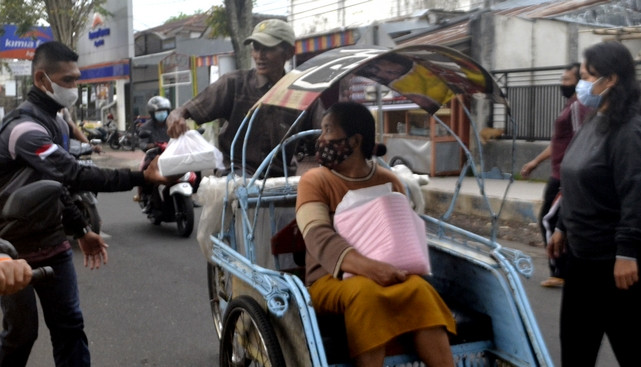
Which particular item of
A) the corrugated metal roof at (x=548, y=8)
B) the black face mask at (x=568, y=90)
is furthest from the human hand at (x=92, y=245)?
the corrugated metal roof at (x=548, y=8)

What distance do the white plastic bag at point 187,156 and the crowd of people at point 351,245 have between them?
0.27m

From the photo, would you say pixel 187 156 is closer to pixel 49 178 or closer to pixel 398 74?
pixel 49 178

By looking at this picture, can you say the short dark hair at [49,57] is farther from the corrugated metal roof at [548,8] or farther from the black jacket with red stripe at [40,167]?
the corrugated metal roof at [548,8]

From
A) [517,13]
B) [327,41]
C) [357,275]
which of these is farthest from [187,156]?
[327,41]

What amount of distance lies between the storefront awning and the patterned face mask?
13.2 m

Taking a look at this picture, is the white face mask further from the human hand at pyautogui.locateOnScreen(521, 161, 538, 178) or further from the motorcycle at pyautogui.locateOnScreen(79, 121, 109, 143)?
the motorcycle at pyautogui.locateOnScreen(79, 121, 109, 143)

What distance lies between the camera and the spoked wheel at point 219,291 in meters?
4.51

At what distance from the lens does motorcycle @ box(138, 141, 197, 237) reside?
29.7 ft

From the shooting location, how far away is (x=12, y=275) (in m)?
2.20

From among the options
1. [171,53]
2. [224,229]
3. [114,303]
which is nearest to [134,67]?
[171,53]

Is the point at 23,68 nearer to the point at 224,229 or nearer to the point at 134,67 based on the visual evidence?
the point at 134,67

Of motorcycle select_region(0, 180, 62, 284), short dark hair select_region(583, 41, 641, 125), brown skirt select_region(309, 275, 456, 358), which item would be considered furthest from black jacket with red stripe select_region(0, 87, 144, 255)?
short dark hair select_region(583, 41, 641, 125)

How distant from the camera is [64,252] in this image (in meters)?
3.69

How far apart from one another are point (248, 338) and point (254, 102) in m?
1.69
